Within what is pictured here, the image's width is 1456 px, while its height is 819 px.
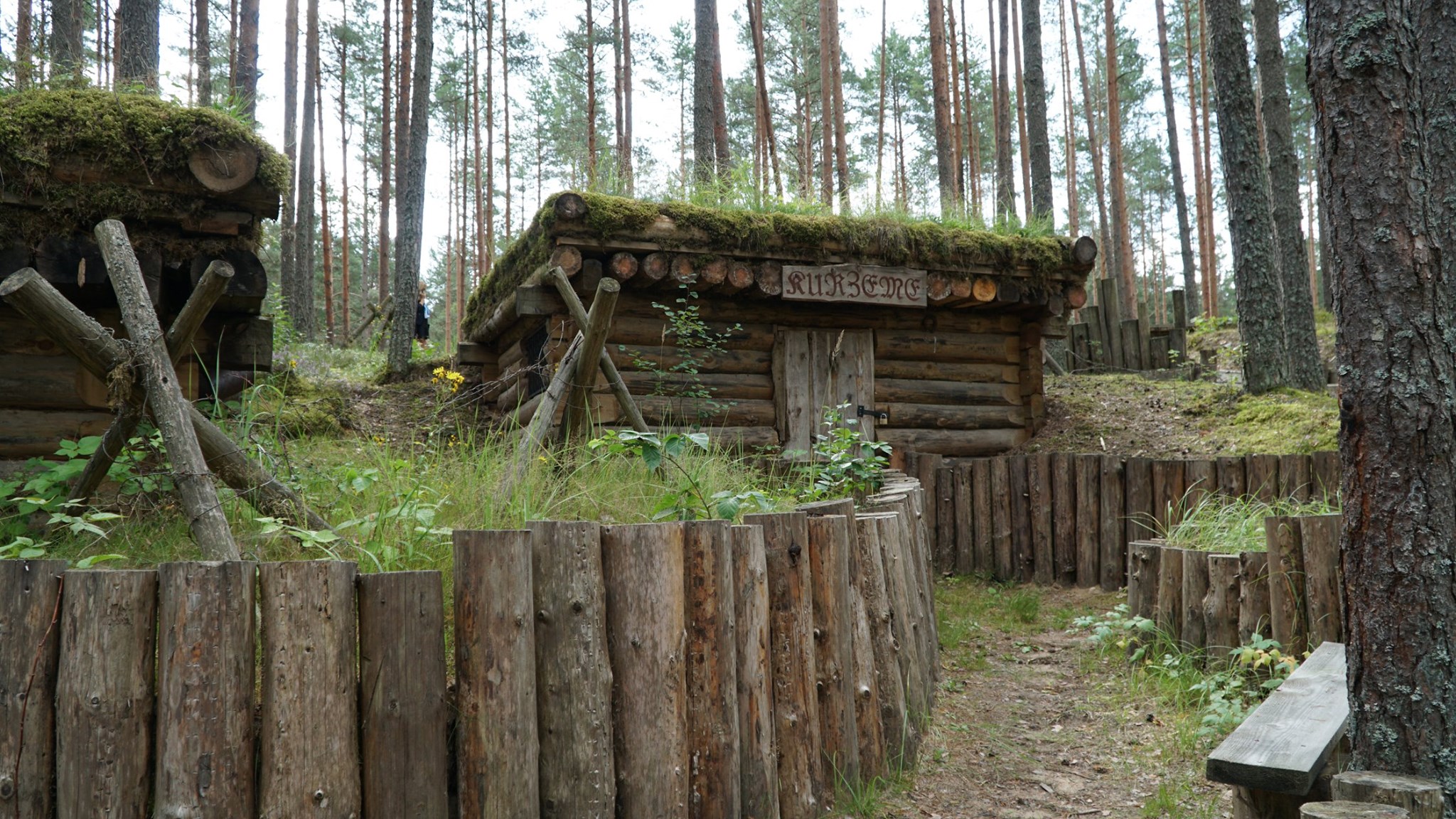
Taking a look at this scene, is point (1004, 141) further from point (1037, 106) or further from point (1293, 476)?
point (1293, 476)

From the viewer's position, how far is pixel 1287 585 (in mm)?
4281

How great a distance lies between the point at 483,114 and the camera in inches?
960

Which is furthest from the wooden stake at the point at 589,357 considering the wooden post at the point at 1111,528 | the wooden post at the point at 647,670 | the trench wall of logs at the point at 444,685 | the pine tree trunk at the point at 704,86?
the pine tree trunk at the point at 704,86

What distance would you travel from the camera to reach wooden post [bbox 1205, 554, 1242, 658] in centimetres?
455

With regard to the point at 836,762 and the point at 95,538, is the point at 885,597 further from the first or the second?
the point at 95,538

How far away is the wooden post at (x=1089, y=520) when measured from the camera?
24.2 ft

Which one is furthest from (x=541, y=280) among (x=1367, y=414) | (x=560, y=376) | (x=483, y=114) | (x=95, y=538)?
(x=483, y=114)

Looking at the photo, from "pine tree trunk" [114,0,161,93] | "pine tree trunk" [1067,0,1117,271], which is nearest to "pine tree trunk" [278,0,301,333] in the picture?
"pine tree trunk" [114,0,161,93]

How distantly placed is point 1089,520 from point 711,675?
17.9 feet

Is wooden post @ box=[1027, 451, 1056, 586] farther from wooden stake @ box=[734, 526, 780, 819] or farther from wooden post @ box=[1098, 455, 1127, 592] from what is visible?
wooden stake @ box=[734, 526, 780, 819]

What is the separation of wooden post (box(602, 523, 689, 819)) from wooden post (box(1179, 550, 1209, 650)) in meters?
3.24

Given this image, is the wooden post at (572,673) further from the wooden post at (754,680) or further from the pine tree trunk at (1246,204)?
the pine tree trunk at (1246,204)

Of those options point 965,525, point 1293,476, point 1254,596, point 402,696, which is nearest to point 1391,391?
point 1254,596

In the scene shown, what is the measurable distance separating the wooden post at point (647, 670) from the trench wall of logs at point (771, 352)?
14.6 ft
